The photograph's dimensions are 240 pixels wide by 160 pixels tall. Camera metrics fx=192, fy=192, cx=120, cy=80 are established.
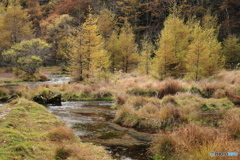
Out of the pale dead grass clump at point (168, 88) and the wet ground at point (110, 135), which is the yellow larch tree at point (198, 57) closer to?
the pale dead grass clump at point (168, 88)

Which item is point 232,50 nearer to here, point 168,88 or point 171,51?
point 171,51

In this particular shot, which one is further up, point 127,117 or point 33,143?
point 33,143

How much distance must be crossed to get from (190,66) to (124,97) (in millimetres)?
9667

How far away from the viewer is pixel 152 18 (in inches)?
1994

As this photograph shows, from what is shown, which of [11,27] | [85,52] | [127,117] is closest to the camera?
[127,117]

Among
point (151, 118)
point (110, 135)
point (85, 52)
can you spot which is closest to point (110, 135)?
point (110, 135)

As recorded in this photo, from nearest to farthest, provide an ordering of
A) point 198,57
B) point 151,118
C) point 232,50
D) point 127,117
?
point 151,118 < point 127,117 < point 198,57 < point 232,50

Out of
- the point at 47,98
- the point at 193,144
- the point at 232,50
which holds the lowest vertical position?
the point at 47,98

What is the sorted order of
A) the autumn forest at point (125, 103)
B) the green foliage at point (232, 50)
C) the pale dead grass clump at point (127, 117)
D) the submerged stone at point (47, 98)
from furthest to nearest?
the green foliage at point (232, 50), the submerged stone at point (47, 98), the pale dead grass clump at point (127, 117), the autumn forest at point (125, 103)

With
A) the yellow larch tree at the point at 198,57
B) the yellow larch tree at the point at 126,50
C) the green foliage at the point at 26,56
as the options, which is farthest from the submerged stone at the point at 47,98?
the yellow larch tree at the point at 126,50

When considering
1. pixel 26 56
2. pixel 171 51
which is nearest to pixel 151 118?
pixel 171 51

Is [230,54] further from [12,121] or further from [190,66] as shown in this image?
[12,121]

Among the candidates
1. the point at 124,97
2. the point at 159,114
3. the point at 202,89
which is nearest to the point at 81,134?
the point at 159,114

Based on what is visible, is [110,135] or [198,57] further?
[198,57]
